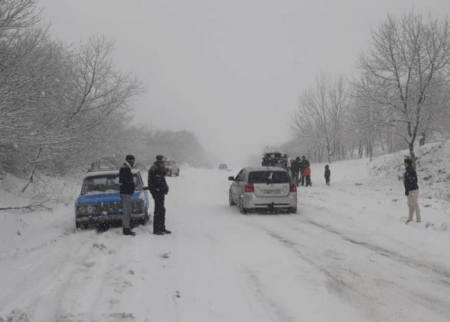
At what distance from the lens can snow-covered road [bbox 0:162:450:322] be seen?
480 centimetres

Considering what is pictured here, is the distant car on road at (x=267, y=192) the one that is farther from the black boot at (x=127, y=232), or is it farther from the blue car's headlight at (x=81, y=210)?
the blue car's headlight at (x=81, y=210)

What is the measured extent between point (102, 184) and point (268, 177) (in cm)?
562

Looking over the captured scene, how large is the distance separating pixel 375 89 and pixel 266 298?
25.2 meters

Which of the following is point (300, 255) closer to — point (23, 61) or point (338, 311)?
point (338, 311)

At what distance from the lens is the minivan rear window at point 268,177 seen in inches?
550

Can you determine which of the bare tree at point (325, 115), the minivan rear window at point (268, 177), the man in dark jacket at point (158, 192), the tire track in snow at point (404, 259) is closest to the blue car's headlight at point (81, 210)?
the man in dark jacket at point (158, 192)

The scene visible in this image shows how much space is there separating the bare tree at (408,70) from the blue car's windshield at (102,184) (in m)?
20.5

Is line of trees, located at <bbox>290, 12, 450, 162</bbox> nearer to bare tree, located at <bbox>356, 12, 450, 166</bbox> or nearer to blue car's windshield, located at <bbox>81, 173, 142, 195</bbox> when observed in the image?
bare tree, located at <bbox>356, 12, 450, 166</bbox>

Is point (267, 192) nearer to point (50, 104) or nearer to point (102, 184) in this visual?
point (102, 184)

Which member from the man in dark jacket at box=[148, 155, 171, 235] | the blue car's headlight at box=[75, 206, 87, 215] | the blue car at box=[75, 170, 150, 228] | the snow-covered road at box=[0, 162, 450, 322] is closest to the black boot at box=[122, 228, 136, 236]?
the snow-covered road at box=[0, 162, 450, 322]

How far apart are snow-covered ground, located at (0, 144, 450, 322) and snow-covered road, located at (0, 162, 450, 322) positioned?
0.02 metres

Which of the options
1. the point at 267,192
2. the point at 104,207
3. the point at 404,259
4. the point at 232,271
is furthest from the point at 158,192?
the point at 404,259

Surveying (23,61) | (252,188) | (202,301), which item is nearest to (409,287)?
(202,301)

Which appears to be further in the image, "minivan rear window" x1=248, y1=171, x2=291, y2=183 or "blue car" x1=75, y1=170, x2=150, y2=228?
"minivan rear window" x1=248, y1=171, x2=291, y2=183
